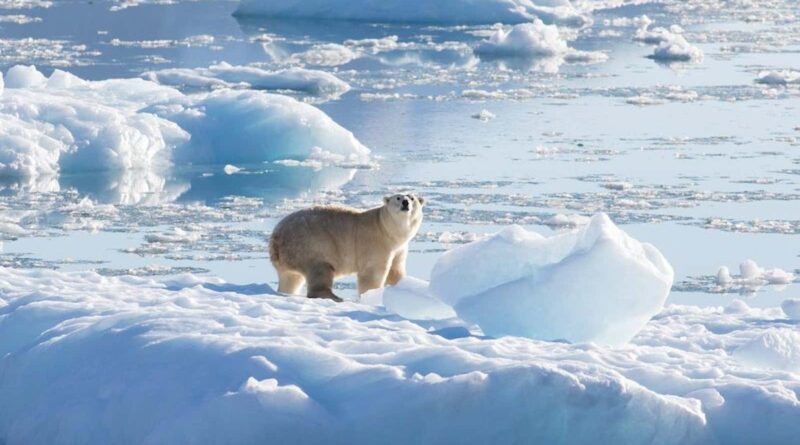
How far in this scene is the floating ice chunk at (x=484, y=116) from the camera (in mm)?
→ 13430

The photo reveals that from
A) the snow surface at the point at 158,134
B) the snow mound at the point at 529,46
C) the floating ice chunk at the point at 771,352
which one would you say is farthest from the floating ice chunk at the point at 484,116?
the floating ice chunk at the point at 771,352

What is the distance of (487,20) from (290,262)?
16080 mm

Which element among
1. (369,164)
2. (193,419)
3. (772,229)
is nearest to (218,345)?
(193,419)

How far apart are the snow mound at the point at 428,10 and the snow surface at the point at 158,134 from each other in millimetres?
10219

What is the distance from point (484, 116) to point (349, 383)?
950 centimetres

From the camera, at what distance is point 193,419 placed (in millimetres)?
4008

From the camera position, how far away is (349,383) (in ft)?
13.5

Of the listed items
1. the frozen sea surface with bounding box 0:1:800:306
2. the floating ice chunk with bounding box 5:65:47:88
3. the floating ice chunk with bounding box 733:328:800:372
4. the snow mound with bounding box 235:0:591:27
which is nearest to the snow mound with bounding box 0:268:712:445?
the floating ice chunk with bounding box 733:328:800:372

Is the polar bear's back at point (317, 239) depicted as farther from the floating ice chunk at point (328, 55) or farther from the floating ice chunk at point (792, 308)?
the floating ice chunk at point (328, 55)

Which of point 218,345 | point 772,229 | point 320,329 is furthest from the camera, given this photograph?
point 772,229

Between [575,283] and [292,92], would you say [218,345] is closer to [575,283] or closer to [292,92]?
[575,283]

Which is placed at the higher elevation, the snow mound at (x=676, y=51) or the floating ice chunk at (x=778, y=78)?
the floating ice chunk at (x=778, y=78)

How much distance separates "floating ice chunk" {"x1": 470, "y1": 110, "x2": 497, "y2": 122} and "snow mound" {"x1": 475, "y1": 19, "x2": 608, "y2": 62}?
4.53 m

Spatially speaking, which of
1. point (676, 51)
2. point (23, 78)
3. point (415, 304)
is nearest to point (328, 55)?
point (676, 51)
